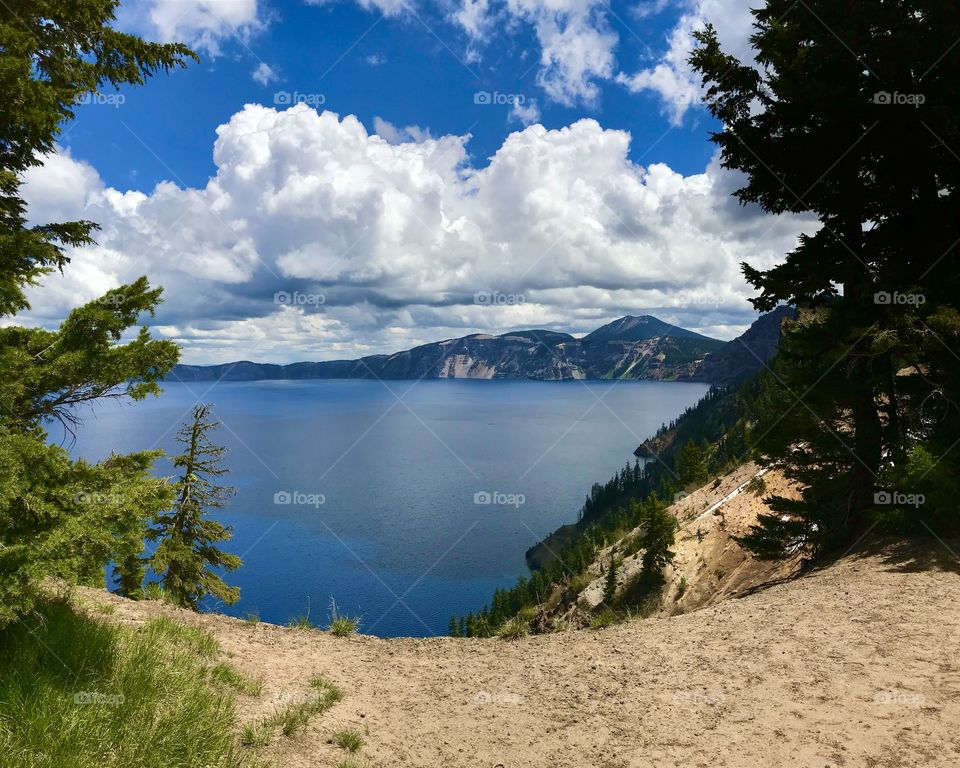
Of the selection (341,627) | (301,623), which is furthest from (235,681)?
(301,623)

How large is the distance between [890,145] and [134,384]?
1725cm

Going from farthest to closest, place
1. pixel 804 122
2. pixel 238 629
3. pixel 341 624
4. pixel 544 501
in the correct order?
pixel 544 501 → pixel 804 122 → pixel 341 624 → pixel 238 629

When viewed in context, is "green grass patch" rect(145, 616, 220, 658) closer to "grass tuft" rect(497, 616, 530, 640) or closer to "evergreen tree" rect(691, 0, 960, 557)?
"grass tuft" rect(497, 616, 530, 640)

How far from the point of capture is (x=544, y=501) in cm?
13525

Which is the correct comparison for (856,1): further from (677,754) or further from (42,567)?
(42,567)

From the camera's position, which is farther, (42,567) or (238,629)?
(238,629)

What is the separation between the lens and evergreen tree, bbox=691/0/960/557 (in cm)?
1217

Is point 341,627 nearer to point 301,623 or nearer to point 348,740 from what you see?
point 301,623

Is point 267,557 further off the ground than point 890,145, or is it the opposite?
point 890,145

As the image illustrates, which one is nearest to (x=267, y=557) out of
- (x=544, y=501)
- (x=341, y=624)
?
(x=544, y=501)

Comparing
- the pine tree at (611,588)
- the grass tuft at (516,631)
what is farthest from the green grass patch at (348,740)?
the pine tree at (611,588)

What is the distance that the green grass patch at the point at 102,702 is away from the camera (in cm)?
454

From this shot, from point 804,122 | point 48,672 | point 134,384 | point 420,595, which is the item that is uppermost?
point 804,122

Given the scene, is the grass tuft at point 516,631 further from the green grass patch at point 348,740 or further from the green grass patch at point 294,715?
the green grass patch at point 348,740
